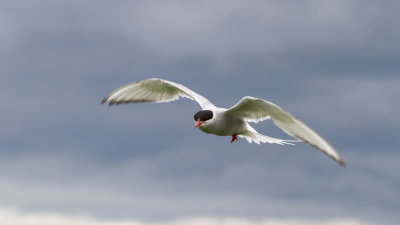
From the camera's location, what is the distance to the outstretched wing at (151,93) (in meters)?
20.6

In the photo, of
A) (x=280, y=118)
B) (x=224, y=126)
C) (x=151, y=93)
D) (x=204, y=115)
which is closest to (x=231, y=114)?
(x=224, y=126)

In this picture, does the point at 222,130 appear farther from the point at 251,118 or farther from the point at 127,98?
the point at 127,98

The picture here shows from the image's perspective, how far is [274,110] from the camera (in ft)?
52.4

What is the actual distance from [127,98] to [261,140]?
17.1ft

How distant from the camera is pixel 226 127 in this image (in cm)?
1859

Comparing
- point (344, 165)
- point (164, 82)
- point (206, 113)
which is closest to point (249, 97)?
point (206, 113)

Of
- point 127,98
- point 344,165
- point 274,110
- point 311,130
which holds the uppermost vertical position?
point 127,98

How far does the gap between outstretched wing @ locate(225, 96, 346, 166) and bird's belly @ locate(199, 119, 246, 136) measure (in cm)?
27

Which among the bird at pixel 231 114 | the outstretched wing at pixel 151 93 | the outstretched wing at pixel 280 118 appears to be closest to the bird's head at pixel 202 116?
the bird at pixel 231 114

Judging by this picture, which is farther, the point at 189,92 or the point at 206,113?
the point at 189,92

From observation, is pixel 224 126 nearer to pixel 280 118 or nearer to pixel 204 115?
pixel 204 115

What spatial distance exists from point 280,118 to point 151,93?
23.2 feet

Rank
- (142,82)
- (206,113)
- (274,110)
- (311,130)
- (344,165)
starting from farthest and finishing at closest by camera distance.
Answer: (142,82) < (206,113) < (274,110) < (311,130) < (344,165)

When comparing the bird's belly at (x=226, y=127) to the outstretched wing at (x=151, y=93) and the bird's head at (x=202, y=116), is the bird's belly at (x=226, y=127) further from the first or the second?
the outstretched wing at (x=151, y=93)
